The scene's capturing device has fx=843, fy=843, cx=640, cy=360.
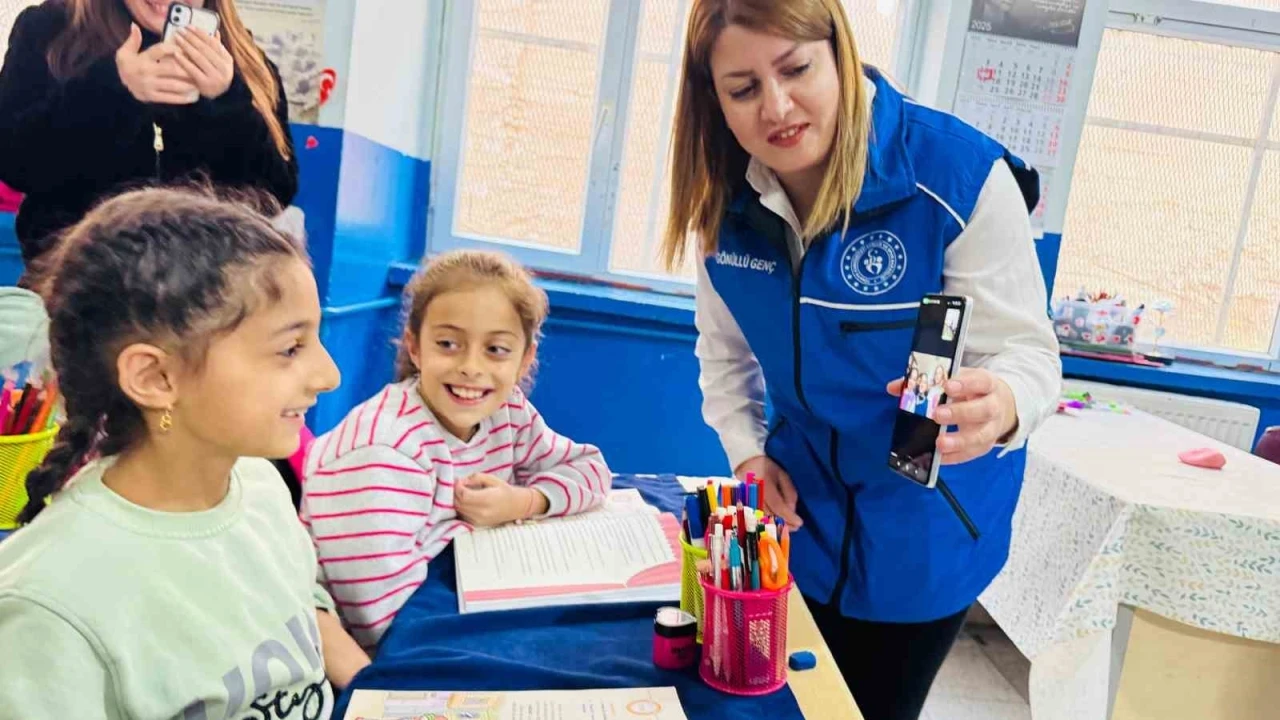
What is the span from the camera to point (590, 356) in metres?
2.53

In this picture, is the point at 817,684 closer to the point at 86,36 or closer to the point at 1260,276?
the point at 86,36

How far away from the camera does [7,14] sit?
1.42m

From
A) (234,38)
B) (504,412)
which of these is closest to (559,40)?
(234,38)

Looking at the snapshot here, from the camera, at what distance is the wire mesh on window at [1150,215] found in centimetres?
273

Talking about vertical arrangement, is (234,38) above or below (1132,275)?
above

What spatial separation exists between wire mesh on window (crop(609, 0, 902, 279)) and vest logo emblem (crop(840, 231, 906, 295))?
1568mm

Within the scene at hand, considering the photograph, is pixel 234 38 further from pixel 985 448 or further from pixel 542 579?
pixel 985 448

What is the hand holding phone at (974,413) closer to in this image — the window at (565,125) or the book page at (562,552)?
the book page at (562,552)

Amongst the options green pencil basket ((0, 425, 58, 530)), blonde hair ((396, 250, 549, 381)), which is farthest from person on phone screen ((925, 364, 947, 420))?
green pencil basket ((0, 425, 58, 530))

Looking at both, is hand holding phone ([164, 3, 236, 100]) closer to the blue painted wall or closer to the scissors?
the blue painted wall

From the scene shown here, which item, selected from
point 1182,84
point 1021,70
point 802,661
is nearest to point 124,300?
point 802,661

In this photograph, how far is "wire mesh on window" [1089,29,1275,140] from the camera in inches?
106

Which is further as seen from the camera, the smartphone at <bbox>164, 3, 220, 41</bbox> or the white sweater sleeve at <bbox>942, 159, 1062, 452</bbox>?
the smartphone at <bbox>164, 3, 220, 41</bbox>

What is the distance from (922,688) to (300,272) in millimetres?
952
